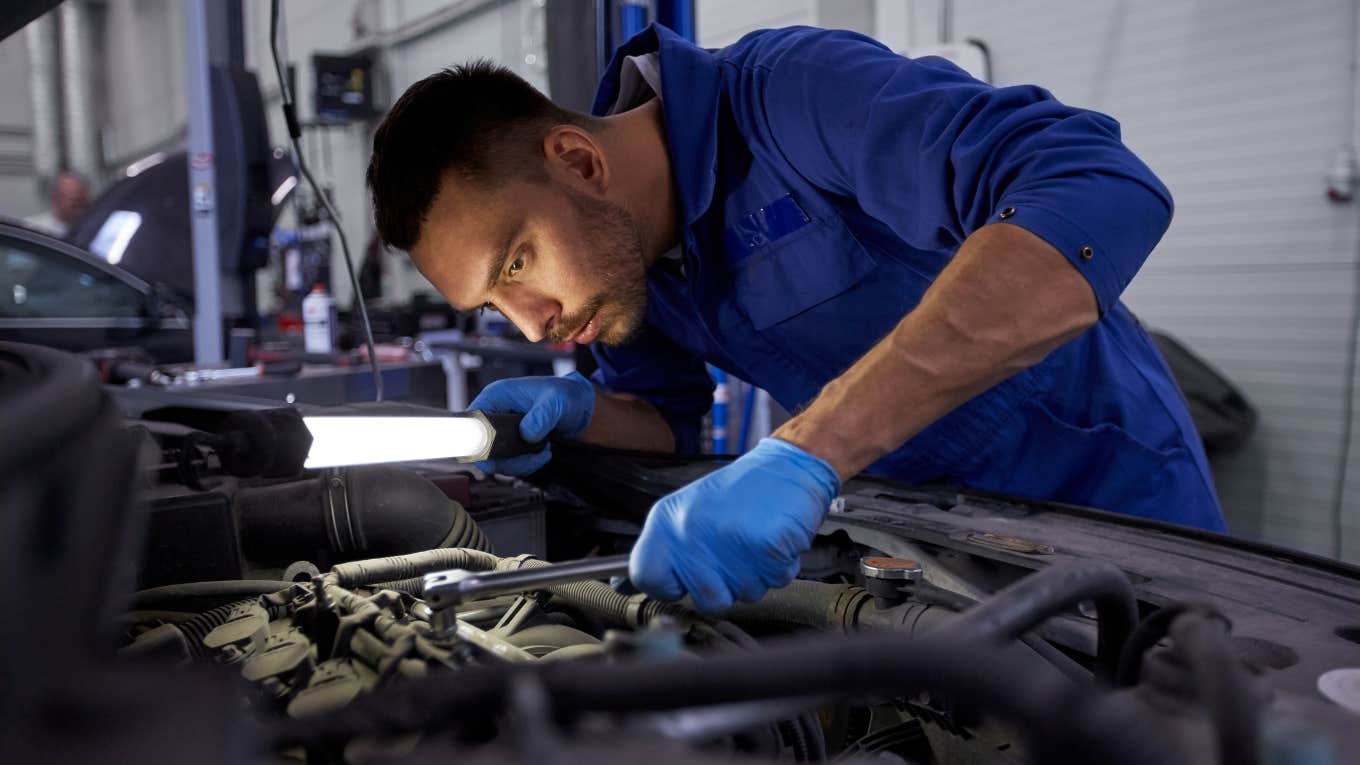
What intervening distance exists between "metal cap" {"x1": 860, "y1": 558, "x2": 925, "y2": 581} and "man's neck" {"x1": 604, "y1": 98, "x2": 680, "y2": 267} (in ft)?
2.34

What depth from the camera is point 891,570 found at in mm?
888

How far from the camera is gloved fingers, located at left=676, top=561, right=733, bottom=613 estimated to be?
853mm

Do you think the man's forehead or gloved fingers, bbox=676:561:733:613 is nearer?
gloved fingers, bbox=676:561:733:613

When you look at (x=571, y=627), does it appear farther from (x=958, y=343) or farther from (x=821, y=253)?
(x=821, y=253)

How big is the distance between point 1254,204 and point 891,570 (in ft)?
9.96

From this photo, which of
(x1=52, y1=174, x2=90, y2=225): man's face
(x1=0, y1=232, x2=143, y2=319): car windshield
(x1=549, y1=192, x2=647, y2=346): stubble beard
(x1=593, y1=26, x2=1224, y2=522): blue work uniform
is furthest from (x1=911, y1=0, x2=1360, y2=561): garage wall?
(x1=52, y1=174, x2=90, y2=225): man's face

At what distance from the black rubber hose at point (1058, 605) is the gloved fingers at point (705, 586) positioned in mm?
305

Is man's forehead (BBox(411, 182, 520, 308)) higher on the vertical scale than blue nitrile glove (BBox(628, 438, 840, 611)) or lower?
higher

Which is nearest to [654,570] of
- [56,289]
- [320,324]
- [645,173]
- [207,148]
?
[645,173]

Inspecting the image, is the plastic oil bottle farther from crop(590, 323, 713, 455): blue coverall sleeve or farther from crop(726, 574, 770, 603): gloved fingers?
crop(726, 574, 770, 603): gloved fingers

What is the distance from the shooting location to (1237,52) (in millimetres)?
3164

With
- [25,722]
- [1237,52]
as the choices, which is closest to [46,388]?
[25,722]

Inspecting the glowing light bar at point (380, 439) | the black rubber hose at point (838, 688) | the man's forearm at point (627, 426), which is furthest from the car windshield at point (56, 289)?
the black rubber hose at point (838, 688)

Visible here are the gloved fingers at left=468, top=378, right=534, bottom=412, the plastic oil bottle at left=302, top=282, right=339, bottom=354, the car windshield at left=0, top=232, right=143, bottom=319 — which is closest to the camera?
the gloved fingers at left=468, top=378, right=534, bottom=412
